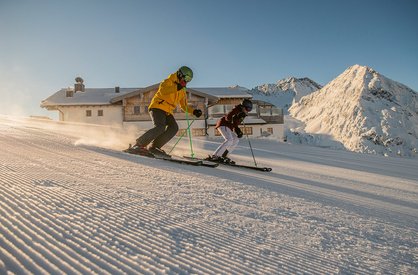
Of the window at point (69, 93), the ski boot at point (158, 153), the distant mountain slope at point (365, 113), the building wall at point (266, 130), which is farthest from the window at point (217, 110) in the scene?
the distant mountain slope at point (365, 113)

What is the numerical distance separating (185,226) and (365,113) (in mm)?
93955

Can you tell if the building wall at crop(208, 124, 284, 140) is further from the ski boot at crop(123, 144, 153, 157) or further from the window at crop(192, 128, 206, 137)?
the ski boot at crop(123, 144, 153, 157)

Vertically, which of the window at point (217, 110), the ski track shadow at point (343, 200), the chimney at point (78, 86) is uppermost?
the chimney at point (78, 86)

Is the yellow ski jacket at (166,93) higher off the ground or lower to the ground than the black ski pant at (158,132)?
higher

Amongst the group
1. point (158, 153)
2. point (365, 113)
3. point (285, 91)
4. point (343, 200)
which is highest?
point (285, 91)

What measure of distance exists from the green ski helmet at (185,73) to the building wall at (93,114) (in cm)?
2877

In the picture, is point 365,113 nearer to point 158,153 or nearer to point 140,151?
point 158,153

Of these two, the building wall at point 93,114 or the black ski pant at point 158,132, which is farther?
the building wall at point 93,114

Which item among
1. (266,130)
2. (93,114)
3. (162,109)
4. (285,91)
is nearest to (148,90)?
(93,114)

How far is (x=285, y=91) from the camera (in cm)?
16200

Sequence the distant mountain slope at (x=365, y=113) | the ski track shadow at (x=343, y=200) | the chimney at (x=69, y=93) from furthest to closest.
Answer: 1. the distant mountain slope at (x=365, y=113)
2. the chimney at (x=69, y=93)
3. the ski track shadow at (x=343, y=200)

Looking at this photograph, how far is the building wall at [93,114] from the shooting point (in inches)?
1334

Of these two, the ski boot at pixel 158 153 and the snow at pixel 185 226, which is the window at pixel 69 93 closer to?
the ski boot at pixel 158 153

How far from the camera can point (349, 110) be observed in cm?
8438
